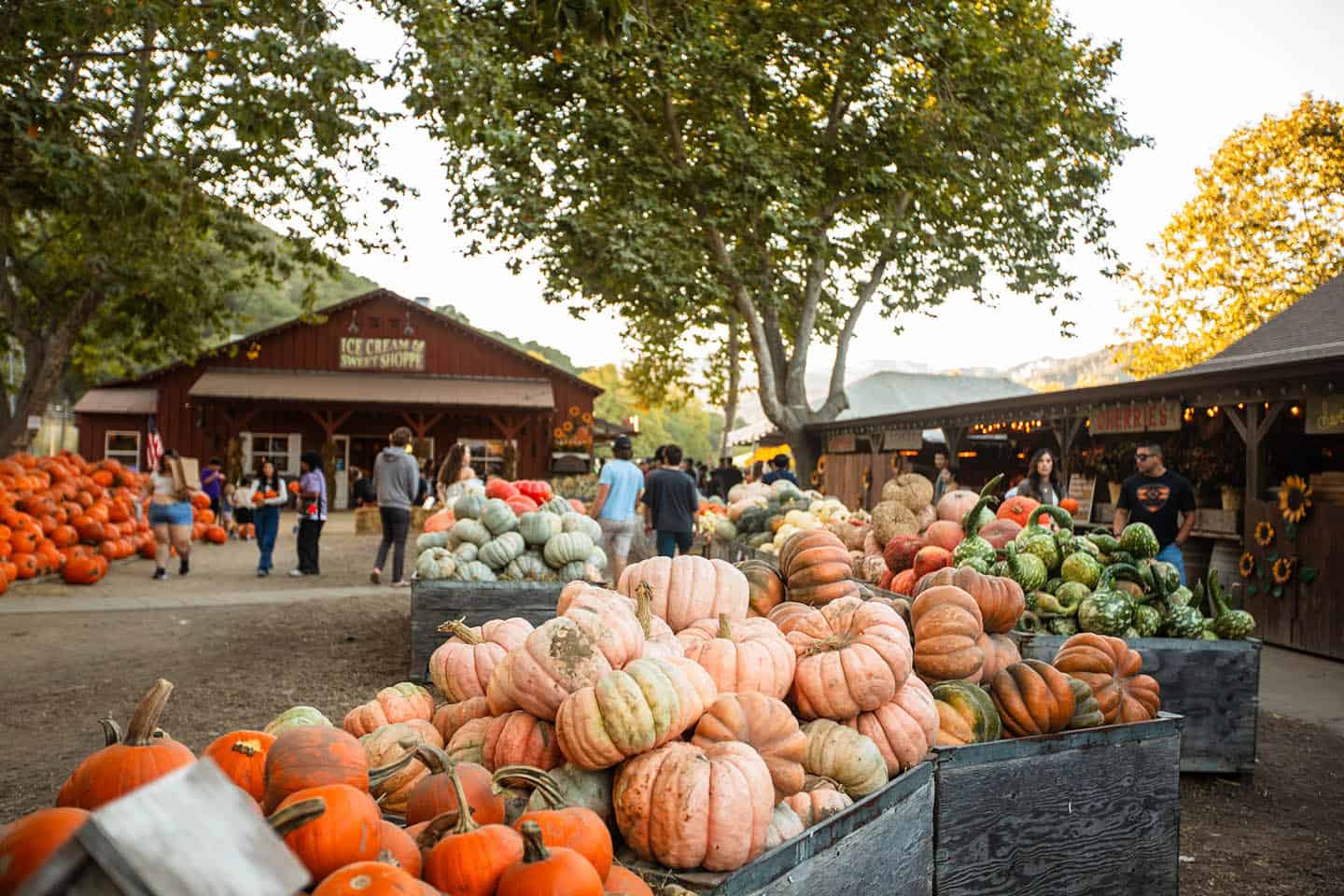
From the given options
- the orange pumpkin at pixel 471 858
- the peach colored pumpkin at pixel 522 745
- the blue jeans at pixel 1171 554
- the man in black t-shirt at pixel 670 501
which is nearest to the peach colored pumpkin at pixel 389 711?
the peach colored pumpkin at pixel 522 745

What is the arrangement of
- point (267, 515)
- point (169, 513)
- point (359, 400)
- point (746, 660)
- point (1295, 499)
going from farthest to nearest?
point (359, 400)
point (267, 515)
point (169, 513)
point (1295, 499)
point (746, 660)

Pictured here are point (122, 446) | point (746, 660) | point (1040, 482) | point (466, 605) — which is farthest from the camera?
point (122, 446)

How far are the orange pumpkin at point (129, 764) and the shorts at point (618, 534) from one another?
743 cm

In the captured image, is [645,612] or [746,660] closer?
[746,660]

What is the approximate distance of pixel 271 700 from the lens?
653cm

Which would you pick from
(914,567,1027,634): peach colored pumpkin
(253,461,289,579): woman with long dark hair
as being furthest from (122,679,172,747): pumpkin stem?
(253,461,289,579): woman with long dark hair

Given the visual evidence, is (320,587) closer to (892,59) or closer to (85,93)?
(85,93)

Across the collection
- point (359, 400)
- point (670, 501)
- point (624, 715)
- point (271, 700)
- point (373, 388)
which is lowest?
point (271, 700)

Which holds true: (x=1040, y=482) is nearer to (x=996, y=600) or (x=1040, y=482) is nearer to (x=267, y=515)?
(x=996, y=600)

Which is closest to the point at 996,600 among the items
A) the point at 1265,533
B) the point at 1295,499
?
the point at 1295,499

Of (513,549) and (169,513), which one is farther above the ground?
(513,549)

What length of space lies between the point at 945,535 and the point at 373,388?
87.3 ft

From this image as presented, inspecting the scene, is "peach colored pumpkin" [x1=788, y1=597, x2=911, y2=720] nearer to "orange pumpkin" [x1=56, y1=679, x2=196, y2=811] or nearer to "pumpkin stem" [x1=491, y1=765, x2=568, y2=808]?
"pumpkin stem" [x1=491, y1=765, x2=568, y2=808]

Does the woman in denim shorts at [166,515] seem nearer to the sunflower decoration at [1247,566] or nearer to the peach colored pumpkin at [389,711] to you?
the peach colored pumpkin at [389,711]
